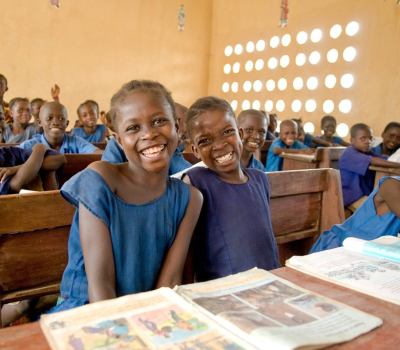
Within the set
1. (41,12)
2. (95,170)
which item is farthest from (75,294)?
(41,12)

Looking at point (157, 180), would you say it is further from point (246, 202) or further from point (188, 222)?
point (246, 202)

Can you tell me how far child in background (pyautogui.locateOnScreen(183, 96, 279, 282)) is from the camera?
1281 mm

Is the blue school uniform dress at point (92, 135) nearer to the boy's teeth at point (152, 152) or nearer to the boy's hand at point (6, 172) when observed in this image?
the boy's hand at point (6, 172)

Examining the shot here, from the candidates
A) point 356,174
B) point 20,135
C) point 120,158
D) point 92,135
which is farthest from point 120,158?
point 92,135

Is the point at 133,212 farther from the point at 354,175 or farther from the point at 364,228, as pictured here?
the point at 354,175

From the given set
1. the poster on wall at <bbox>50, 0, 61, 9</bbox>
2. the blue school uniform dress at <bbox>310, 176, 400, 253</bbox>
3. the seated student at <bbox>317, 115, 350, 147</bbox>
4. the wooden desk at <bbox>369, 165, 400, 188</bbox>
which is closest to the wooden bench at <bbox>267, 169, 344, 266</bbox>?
the blue school uniform dress at <bbox>310, 176, 400, 253</bbox>

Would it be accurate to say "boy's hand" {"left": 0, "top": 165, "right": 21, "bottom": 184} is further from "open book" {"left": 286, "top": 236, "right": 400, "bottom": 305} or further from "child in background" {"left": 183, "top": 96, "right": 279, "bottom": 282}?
"open book" {"left": 286, "top": 236, "right": 400, "bottom": 305}

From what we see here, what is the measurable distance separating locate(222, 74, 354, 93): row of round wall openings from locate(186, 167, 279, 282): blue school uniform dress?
608 centimetres

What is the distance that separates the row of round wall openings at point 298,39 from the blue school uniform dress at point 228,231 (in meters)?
6.32

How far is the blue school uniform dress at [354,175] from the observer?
343 cm

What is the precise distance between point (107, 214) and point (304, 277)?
21.0 inches

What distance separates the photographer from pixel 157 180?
1.17m

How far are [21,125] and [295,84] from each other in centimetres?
529

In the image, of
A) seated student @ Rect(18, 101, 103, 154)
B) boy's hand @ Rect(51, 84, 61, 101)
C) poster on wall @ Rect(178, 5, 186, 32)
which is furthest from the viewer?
poster on wall @ Rect(178, 5, 186, 32)
